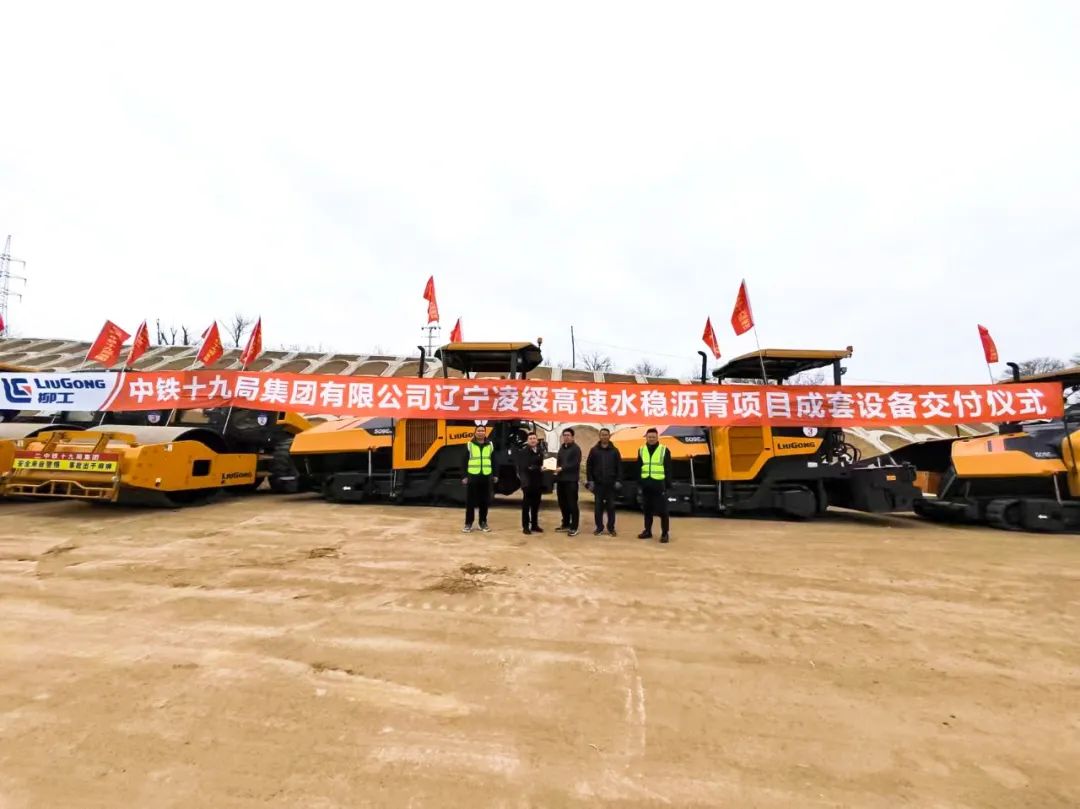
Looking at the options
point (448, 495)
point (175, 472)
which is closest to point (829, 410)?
point (448, 495)

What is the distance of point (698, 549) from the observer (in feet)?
20.4

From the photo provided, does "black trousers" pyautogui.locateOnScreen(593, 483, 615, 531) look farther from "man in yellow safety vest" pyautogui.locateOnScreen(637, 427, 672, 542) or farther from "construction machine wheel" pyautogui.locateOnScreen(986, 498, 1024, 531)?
"construction machine wheel" pyautogui.locateOnScreen(986, 498, 1024, 531)

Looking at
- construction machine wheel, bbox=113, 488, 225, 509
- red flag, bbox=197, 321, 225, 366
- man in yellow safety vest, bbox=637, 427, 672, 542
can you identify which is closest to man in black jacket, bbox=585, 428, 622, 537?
man in yellow safety vest, bbox=637, 427, 672, 542

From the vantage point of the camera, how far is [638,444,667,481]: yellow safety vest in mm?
6805

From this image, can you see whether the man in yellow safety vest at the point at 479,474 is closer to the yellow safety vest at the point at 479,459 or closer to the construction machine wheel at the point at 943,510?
the yellow safety vest at the point at 479,459

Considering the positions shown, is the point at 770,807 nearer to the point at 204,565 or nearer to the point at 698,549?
the point at 698,549

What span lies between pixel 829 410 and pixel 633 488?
346cm

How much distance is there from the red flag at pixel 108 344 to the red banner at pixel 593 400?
3.68 meters

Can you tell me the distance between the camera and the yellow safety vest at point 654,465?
268 inches

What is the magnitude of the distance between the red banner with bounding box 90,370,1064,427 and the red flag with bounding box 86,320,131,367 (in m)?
3.68

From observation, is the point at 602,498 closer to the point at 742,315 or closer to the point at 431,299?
the point at 742,315

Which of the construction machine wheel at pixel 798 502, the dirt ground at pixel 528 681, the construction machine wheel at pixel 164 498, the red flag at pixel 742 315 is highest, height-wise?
the red flag at pixel 742 315

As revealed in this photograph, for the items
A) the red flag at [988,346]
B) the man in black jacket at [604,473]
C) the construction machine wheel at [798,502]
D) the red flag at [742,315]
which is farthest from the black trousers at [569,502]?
the red flag at [988,346]

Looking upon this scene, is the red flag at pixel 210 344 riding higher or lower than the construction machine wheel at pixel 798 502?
higher
